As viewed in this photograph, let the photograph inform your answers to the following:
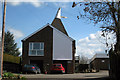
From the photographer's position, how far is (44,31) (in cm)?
3250

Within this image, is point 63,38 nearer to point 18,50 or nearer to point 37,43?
point 37,43

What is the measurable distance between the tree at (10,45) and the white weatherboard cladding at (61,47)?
21.8 m

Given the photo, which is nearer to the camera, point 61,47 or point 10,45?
point 61,47

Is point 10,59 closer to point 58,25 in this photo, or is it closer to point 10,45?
point 58,25

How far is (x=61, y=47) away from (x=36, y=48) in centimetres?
408

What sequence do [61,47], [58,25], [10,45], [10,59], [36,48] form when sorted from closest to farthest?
[10,59] → [36,48] → [61,47] → [58,25] → [10,45]

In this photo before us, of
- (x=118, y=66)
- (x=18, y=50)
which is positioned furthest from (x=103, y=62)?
(x=118, y=66)

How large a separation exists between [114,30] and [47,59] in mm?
21435

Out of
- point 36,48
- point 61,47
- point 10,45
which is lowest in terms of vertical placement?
point 36,48

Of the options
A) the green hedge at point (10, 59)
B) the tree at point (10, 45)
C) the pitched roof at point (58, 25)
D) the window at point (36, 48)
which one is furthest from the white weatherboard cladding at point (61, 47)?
the tree at point (10, 45)

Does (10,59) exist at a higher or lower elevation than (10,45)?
lower

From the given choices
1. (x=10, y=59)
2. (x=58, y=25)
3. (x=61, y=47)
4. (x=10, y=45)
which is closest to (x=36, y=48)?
(x=61, y=47)

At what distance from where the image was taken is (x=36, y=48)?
106 feet

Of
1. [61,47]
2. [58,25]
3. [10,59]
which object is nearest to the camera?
[10,59]
